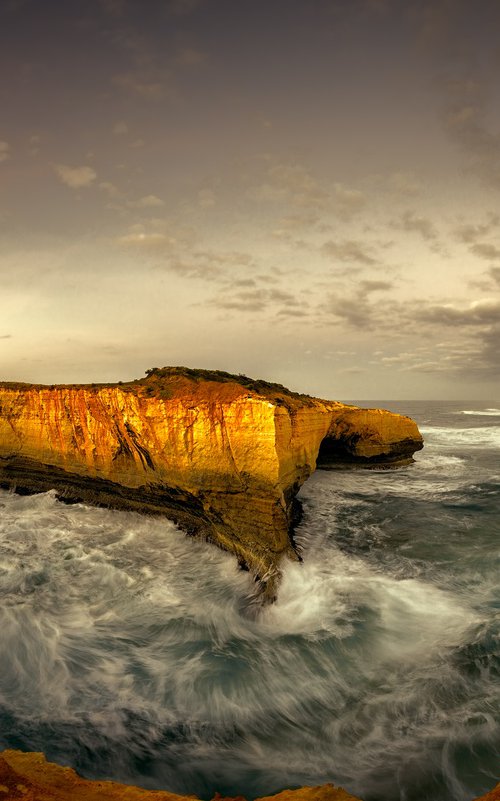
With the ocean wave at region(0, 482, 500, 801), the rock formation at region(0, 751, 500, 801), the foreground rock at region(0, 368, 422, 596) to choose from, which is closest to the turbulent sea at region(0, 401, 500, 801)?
the ocean wave at region(0, 482, 500, 801)

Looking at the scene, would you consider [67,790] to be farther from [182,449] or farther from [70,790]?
[182,449]

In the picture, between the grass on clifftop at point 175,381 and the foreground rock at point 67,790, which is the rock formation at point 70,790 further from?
the grass on clifftop at point 175,381

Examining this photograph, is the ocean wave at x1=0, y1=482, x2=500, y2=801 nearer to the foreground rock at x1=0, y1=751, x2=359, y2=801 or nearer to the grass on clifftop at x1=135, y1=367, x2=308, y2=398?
the foreground rock at x1=0, y1=751, x2=359, y2=801

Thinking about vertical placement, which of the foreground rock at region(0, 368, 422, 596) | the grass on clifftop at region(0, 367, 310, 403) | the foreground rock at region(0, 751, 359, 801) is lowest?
the foreground rock at region(0, 751, 359, 801)

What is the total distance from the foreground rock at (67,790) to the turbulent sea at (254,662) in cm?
168

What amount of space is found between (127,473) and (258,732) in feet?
30.8

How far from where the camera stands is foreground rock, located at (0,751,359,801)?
9.96 ft

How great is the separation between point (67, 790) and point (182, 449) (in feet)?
28.1

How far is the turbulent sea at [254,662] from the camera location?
5094 mm

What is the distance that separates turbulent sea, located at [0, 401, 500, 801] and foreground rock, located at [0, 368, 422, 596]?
1.10 metres

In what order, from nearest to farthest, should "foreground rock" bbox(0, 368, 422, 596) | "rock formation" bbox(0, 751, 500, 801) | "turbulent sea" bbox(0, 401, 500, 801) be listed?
"rock formation" bbox(0, 751, 500, 801) < "turbulent sea" bbox(0, 401, 500, 801) < "foreground rock" bbox(0, 368, 422, 596)

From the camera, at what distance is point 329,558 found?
10.8 metres

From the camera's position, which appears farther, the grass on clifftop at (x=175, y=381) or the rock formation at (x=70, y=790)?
the grass on clifftop at (x=175, y=381)

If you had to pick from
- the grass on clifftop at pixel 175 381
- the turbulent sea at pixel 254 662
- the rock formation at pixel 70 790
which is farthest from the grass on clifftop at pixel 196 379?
the rock formation at pixel 70 790
